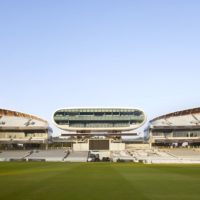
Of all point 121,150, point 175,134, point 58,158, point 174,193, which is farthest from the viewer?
point 175,134

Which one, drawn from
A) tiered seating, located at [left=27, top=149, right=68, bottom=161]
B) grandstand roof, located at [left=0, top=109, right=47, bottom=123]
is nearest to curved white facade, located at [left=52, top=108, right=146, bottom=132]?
tiered seating, located at [left=27, top=149, right=68, bottom=161]

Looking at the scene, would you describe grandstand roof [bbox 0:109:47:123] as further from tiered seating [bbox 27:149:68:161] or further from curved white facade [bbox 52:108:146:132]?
tiered seating [bbox 27:149:68:161]

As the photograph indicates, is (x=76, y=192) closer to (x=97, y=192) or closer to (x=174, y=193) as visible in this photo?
(x=97, y=192)

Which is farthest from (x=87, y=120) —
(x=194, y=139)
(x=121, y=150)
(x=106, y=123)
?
(x=194, y=139)

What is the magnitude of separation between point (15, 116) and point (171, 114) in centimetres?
4860

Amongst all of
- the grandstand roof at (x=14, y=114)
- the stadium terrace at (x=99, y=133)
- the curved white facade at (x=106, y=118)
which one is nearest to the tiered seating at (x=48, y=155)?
the stadium terrace at (x=99, y=133)

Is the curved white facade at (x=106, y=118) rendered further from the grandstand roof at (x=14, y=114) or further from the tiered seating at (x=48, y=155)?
the grandstand roof at (x=14, y=114)

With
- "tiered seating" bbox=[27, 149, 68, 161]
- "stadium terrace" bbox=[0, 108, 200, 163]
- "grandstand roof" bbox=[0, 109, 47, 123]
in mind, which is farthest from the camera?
"grandstand roof" bbox=[0, 109, 47, 123]

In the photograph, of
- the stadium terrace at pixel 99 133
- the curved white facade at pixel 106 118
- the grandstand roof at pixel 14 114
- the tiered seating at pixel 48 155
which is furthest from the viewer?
the grandstand roof at pixel 14 114

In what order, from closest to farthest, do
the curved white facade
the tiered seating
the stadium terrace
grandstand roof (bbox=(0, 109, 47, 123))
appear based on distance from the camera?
1. the tiered seating
2. the stadium terrace
3. the curved white facade
4. grandstand roof (bbox=(0, 109, 47, 123))

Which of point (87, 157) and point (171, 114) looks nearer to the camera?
point (87, 157)

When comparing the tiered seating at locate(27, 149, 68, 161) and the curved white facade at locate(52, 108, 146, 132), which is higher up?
the curved white facade at locate(52, 108, 146, 132)

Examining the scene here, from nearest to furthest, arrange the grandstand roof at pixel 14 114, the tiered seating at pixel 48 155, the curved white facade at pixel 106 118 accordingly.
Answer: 1. the tiered seating at pixel 48 155
2. the curved white facade at pixel 106 118
3. the grandstand roof at pixel 14 114

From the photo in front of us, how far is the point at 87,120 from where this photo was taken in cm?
11350
